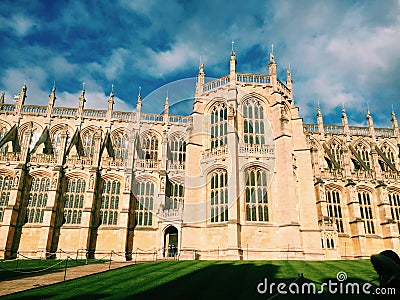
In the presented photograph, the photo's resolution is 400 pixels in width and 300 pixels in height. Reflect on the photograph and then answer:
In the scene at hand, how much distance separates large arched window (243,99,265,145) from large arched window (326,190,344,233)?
45.5 ft

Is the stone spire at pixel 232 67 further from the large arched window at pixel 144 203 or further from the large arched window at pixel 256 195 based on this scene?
the large arched window at pixel 144 203

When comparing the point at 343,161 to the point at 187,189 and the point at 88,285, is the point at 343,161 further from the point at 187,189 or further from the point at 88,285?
the point at 88,285

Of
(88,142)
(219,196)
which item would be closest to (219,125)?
(219,196)

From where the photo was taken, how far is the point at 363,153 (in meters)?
42.5

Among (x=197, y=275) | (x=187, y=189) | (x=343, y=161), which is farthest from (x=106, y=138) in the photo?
(x=343, y=161)

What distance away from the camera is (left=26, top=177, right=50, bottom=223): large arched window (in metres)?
31.2

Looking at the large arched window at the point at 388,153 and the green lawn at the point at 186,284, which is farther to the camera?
the large arched window at the point at 388,153

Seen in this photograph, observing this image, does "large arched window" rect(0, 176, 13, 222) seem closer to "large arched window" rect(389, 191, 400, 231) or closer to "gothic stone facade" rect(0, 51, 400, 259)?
"gothic stone facade" rect(0, 51, 400, 259)

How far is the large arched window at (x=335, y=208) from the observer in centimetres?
3416

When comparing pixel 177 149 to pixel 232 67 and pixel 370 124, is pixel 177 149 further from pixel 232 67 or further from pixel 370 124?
pixel 370 124

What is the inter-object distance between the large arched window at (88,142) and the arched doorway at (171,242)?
51.5ft

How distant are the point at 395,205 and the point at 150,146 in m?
31.1

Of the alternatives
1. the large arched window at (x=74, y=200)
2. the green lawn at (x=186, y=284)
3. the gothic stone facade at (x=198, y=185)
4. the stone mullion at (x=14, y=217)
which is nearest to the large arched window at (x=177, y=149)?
the gothic stone facade at (x=198, y=185)

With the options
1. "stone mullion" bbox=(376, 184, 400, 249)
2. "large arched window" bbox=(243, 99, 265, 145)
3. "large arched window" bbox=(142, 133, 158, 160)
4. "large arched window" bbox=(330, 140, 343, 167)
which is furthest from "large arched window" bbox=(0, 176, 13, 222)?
"stone mullion" bbox=(376, 184, 400, 249)
